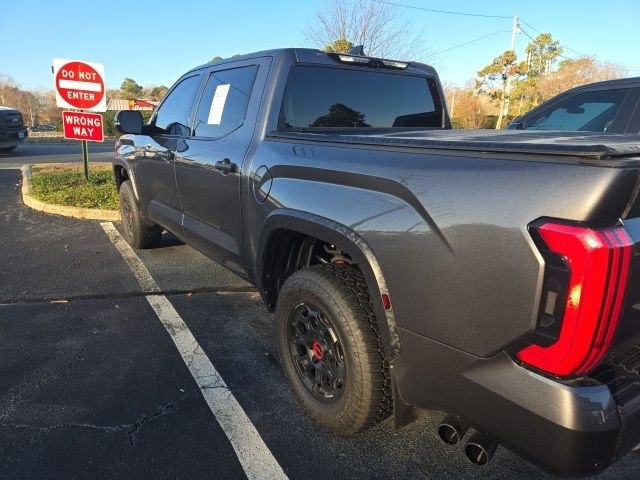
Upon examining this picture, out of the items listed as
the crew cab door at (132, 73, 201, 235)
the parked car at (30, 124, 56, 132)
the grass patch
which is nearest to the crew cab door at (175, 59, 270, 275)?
the crew cab door at (132, 73, 201, 235)

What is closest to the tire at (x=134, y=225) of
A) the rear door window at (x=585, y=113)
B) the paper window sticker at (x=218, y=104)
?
the paper window sticker at (x=218, y=104)

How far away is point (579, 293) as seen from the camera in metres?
1.38

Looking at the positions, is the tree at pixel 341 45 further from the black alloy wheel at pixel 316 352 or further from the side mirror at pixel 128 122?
the black alloy wheel at pixel 316 352

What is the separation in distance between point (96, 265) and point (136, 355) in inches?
88.3

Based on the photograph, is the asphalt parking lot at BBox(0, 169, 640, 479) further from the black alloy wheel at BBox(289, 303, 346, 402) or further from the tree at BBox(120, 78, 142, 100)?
the tree at BBox(120, 78, 142, 100)

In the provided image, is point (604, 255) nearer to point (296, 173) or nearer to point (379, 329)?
point (379, 329)

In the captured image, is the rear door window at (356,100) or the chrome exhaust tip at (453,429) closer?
the chrome exhaust tip at (453,429)

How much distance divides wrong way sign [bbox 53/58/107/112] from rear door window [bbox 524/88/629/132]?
710 cm

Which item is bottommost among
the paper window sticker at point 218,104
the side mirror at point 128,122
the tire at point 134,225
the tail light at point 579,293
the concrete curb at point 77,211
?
the concrete curb at point 77,211

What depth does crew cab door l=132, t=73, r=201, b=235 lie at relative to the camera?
401 cm

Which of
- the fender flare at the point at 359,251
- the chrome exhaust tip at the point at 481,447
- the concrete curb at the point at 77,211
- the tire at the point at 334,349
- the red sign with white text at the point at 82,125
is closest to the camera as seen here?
the chrome exhaust tip at the point at 481,447

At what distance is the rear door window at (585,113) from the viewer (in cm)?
454

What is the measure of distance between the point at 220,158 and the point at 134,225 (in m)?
2.65

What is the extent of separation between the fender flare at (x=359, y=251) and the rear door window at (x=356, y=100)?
0.84 m
